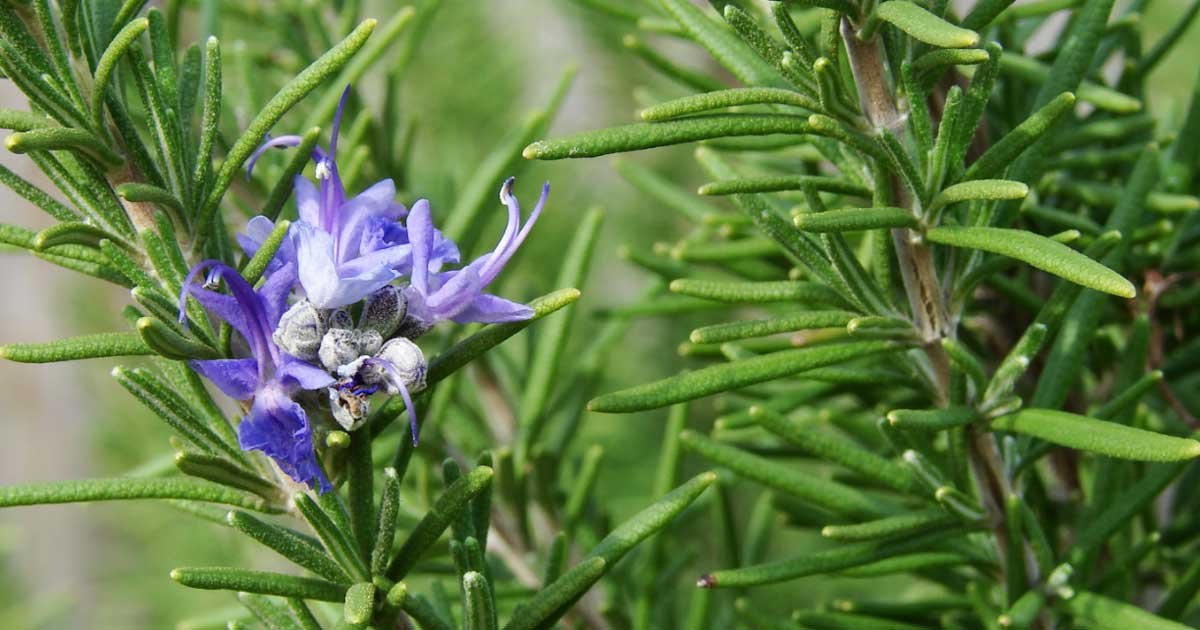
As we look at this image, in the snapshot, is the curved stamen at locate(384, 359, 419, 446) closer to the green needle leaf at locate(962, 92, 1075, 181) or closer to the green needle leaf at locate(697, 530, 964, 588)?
the green needle leaf at locate(697, 530, 964, 588)

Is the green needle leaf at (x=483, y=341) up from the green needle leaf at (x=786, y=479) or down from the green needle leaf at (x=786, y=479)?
up

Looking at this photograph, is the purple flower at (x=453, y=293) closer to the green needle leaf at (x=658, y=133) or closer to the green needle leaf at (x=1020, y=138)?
the green needle leaf at (x=658, y=133)

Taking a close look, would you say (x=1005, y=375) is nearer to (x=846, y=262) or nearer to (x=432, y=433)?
(x=846, y=262)

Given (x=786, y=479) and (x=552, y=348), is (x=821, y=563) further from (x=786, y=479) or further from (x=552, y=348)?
(x=552, y=348)

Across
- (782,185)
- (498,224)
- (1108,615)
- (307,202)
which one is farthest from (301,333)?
(498,224)

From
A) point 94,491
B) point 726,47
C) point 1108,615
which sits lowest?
point 1108,615

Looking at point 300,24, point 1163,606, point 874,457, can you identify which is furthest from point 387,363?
point 300,24

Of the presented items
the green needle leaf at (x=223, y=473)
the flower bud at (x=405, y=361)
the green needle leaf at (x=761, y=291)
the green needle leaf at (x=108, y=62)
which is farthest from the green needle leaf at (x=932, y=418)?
the green needle leaf at (x=108, y=62)

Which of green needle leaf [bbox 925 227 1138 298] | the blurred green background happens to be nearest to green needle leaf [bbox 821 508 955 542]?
green needle leaf [bbox 925 227 1138 298]
